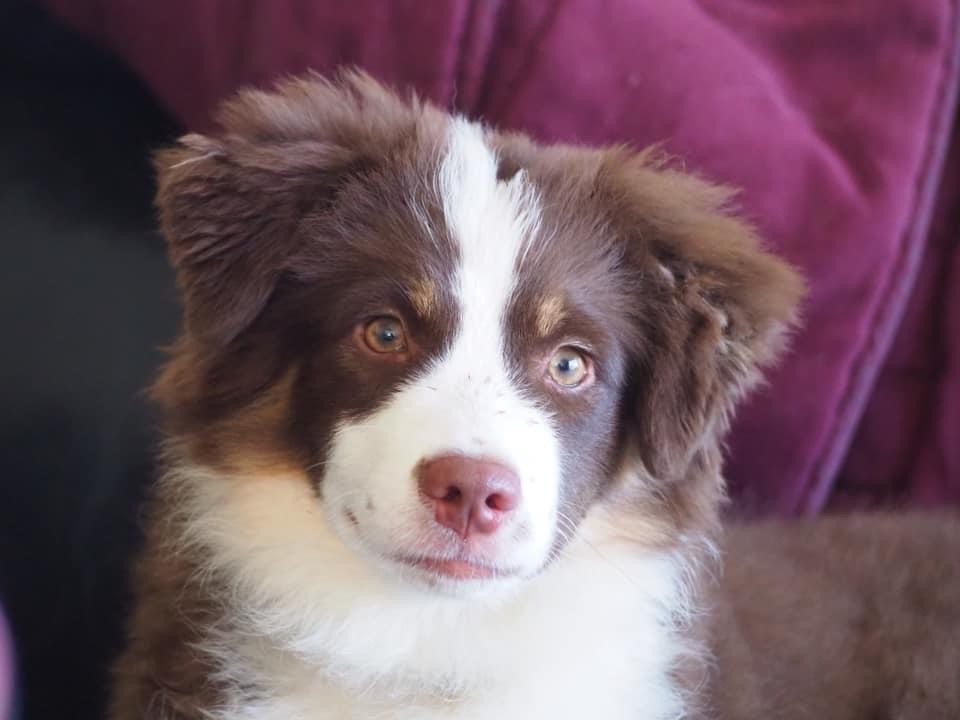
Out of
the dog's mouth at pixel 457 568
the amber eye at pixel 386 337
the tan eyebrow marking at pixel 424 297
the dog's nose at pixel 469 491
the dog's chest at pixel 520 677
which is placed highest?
the tan eyebrow marking at pixel 424 297

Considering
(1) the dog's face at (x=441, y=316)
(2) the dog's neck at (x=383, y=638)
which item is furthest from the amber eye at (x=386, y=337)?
(2) the dog's neck at (x=383, y=638)

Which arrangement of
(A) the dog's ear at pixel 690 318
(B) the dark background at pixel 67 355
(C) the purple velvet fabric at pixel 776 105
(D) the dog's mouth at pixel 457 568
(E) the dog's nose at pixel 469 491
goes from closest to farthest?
(E) the dog's nose at pixel 469 491 < (D) the dog's mouth at pixel 457 568 < (A) the dog's ear at pixel 690 318 < (B) the dark background at pixel 67 355 < (C) the purple velvet fabric at pixel 776 105

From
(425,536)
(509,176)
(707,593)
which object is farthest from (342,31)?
(707,593)

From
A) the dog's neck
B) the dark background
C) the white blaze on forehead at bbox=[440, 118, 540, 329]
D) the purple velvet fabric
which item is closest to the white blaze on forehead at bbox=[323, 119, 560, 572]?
the white blaze on forehead at bbox=[440, 118, 540, 329]

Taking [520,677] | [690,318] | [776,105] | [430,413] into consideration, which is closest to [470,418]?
[430,413]

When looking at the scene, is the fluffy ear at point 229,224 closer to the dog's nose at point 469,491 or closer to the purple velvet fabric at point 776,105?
the dog's nose at point 469,491

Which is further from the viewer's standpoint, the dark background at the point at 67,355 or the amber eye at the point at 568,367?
the dark background at the point at 67,355

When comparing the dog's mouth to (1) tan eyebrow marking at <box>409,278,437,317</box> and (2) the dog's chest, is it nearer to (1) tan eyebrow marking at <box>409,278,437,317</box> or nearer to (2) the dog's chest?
(2) the dog's chest
